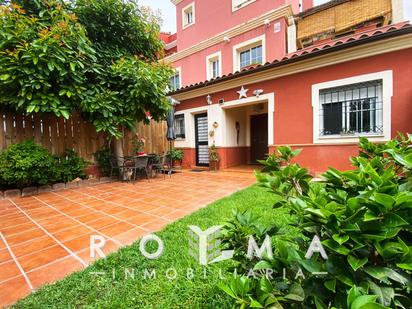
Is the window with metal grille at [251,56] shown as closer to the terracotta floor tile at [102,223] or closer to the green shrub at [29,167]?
the green shrub at [29,167]

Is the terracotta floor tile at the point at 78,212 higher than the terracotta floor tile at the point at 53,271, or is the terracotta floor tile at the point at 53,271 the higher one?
the terracotta floor tile at the point at 78,212

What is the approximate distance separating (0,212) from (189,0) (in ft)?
40.8

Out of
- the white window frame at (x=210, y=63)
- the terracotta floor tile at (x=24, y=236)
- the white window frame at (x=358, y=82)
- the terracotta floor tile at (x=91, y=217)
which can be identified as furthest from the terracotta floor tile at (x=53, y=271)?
the white window frame at (x=210, y=63)

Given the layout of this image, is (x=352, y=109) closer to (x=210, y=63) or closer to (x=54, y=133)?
(x=210, y=63)

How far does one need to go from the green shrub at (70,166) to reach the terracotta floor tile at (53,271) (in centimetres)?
403

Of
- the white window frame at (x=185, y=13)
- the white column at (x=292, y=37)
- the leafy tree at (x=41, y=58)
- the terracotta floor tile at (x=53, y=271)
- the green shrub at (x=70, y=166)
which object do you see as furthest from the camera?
the white window frame at (x=185, y=13)

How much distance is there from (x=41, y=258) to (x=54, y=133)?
4.75 m

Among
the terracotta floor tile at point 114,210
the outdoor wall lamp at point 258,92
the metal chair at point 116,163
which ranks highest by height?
the outdoor wall lamp at point 258,92

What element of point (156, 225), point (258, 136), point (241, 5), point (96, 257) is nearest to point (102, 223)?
point (156, 225)

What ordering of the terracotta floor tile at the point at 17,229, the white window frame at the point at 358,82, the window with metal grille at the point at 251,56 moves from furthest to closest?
the window with metal grille at the point at 251,56 < the white window frame at the point at 358,82 < the terracotta floor tile at the point at 17,229

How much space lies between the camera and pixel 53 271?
1974mm

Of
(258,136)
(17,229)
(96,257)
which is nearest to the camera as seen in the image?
(96,257)

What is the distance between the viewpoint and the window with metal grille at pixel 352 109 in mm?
4953

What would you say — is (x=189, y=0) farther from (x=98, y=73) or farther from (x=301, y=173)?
(x=301, y=173)
